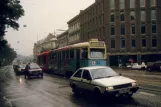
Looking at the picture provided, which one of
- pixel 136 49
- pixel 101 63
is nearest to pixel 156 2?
pixel 136 49

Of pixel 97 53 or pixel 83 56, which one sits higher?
pixel 97 53

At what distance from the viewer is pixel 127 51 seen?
55.8 metres

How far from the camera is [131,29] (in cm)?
5612

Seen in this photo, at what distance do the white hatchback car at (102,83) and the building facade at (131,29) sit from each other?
45506mm

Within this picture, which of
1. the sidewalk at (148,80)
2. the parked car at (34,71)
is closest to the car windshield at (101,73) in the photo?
the sidewalk at (148,80)

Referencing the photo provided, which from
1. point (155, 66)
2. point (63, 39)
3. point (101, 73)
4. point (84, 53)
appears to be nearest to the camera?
point (101, 73)

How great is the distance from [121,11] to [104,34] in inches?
286

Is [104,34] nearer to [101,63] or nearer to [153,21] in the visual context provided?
[153,21]

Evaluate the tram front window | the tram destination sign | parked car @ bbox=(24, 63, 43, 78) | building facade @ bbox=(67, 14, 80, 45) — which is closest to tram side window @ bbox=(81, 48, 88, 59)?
the tram front window

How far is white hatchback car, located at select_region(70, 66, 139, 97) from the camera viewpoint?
9.14 m

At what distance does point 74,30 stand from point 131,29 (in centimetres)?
3013

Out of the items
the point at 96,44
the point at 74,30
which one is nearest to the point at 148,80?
the point at 96,44

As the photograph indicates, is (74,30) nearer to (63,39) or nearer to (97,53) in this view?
(63,39)

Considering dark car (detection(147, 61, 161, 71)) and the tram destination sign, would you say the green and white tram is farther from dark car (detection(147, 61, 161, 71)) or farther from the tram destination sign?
dark car (detection(147, 61, 161, 71))
